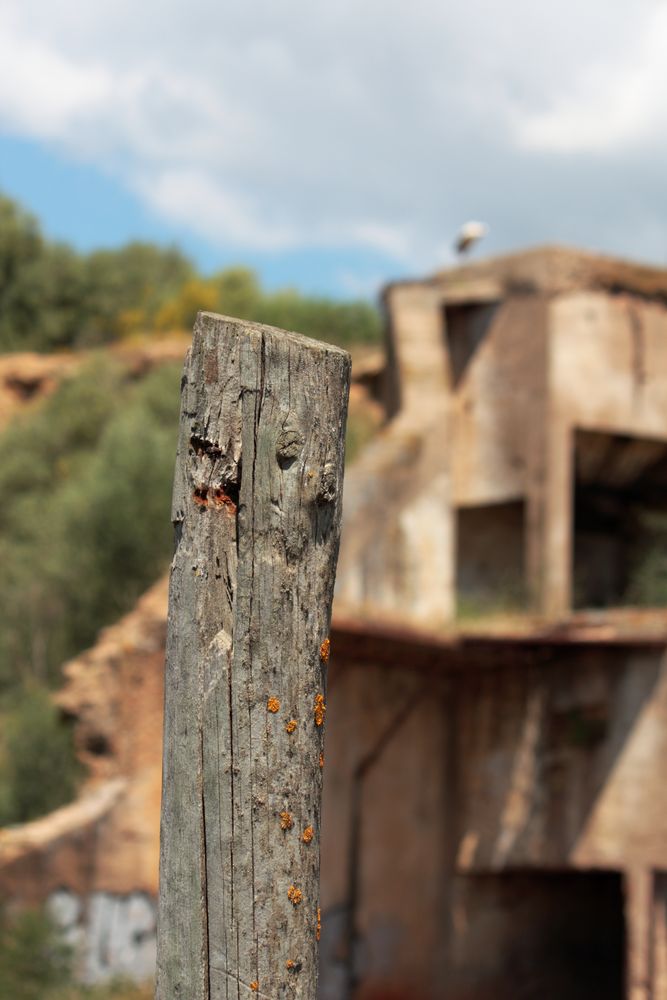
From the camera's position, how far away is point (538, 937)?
14.7m

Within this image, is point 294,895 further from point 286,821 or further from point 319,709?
point 319,709

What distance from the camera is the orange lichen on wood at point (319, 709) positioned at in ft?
9.57

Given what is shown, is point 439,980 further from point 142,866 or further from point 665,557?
point 665,557

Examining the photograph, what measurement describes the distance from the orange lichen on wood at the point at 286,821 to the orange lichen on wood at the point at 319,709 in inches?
8.2

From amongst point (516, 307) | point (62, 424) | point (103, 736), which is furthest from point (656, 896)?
point (62, 424)

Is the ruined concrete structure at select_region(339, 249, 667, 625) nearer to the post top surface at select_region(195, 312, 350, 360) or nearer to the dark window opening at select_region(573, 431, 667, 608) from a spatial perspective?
the dark window opening at select_region(573, 431, 667, 608)

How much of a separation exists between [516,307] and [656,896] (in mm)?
6907

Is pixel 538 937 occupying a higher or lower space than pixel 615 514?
lower

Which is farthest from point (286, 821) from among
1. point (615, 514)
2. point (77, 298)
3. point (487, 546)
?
point (77, 298)

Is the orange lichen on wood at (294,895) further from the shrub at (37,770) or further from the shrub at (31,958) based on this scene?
the shrub at (37,770)

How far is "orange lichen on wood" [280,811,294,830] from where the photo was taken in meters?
2.83

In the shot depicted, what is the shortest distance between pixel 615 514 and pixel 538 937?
5.80 meters

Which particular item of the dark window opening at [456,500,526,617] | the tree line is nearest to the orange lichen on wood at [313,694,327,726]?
the dark window opening at [456,500,526,617]

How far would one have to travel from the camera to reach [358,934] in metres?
13.5
